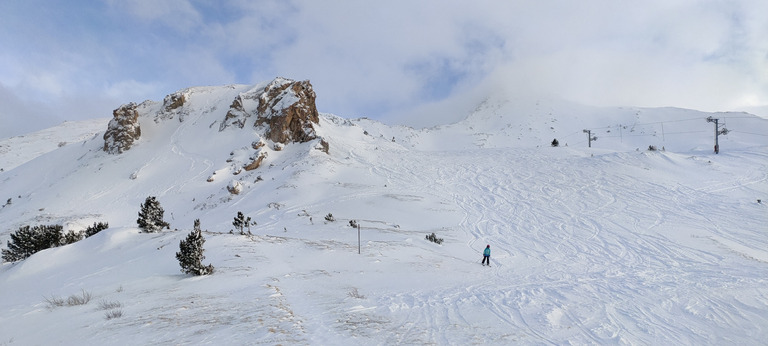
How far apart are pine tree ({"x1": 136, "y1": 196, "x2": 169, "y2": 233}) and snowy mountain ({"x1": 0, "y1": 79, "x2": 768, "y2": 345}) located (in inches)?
33.5

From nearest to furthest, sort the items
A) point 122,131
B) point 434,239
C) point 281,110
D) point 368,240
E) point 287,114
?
point 368,240 < point 434,239 < point 287,114 < point 122,131 < point 281,110

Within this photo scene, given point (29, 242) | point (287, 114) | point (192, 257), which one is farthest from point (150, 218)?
point (287, 114)

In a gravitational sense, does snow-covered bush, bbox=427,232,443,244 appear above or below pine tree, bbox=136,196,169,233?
below

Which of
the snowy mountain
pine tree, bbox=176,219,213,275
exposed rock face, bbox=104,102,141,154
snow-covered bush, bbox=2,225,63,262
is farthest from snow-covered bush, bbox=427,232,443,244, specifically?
exposed rock face, bbox=104,102,141,154

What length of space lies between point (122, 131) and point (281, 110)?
72.3 ft

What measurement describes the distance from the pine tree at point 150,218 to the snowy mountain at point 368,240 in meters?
0.85

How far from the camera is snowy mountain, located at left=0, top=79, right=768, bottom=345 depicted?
695 cm

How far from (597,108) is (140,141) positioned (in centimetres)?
11557

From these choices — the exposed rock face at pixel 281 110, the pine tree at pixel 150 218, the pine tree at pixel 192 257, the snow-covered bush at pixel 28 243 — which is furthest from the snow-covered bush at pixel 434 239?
the exposed rock face at pixel 281 110

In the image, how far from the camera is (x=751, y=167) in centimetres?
3117

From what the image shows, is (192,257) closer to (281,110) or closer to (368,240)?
(368,240)

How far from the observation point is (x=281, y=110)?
156 feet

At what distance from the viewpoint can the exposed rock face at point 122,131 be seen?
46844mm

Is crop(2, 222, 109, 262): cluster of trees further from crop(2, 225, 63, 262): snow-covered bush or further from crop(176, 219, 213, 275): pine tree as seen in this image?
crop(176, 219, 213, 275): pine tree
